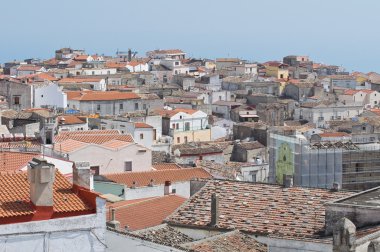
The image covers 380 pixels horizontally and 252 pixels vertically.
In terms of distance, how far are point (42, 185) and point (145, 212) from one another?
13328mm

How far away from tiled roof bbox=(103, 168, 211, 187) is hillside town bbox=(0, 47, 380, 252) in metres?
0.09

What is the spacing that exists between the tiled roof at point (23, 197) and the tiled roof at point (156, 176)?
2143cm

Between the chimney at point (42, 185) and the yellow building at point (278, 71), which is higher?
the chimney at point (42, 185)

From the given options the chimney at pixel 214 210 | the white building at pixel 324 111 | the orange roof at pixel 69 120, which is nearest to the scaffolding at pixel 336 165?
the chimney at pixel 214 210

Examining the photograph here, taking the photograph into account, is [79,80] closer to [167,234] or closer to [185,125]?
[185,125]

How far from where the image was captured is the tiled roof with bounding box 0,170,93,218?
1438 cm

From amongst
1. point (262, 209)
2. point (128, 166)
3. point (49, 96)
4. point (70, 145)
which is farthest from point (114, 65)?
point (262, 209)

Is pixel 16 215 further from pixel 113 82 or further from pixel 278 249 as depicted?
pixel 113 82

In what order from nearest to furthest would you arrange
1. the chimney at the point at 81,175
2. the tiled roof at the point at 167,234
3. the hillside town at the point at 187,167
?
the hillside town at the point at 187,167, the chimney at the point at 81,175, the tiled roof at the point at 167,234

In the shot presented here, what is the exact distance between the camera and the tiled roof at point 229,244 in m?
21.5

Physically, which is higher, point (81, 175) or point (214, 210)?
point (81, 175)

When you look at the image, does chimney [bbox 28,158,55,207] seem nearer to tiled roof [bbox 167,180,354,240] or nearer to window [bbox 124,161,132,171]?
tiled roof [bbox 167,180,354,240]

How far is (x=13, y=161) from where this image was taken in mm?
21812

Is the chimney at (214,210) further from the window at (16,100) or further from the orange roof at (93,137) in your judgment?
the window at (16,100)
